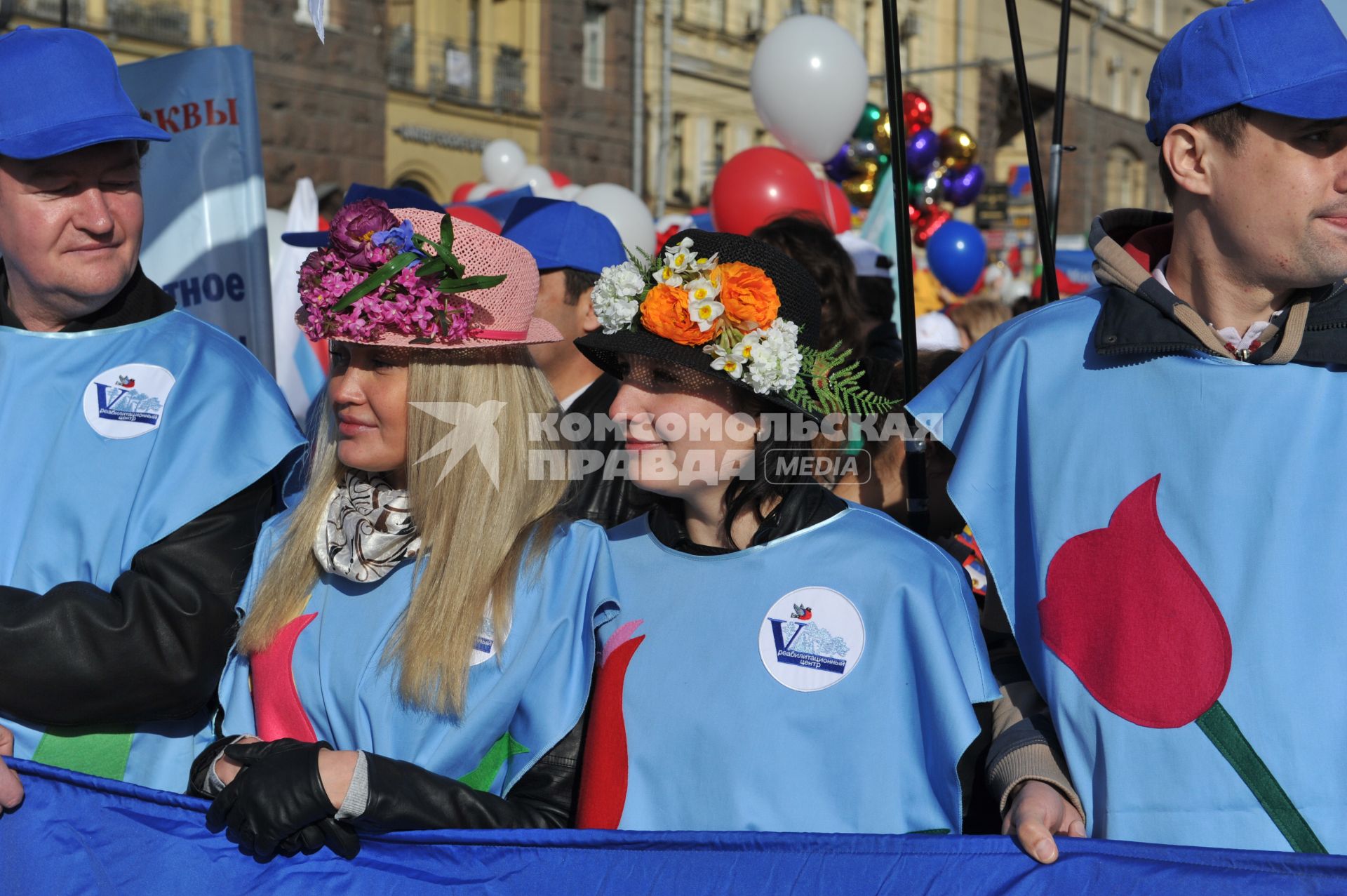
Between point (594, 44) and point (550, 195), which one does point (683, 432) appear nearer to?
point (550, 195)

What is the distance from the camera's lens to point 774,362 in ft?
7.66

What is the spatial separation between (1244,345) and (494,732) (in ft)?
4.37

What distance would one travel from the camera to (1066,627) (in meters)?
2.08

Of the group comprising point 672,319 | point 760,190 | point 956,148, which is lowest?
point 672,319

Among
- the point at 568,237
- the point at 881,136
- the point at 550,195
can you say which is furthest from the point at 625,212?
the point at 568,237

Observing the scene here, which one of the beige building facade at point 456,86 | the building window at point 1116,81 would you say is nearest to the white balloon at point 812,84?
the beige building facade at point 456,86

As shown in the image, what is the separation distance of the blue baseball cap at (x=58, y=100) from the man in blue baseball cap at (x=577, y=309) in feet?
5.17

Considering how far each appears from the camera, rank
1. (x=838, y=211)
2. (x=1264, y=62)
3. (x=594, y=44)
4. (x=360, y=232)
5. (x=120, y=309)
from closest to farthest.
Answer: (x=1264, y=62), (x=360, y=232), (x=120, y=309), (x=838, y=211), (x=594, y=44)

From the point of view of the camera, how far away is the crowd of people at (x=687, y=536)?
1.96 metres

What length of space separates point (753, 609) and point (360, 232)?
99 centimetres

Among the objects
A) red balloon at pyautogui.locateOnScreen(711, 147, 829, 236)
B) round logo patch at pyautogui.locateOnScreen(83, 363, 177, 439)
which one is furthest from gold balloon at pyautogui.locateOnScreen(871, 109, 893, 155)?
round logo patch at pyautogui.locateOnScreen(83, 363, 177, 439)

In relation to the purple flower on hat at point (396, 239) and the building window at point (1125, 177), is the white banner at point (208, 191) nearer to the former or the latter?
the purple flower on hat at point (396, 239)

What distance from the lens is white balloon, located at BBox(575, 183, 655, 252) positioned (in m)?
7.68

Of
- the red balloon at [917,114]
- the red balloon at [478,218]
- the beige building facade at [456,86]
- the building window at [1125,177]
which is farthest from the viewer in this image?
the building window at [1125,177]
